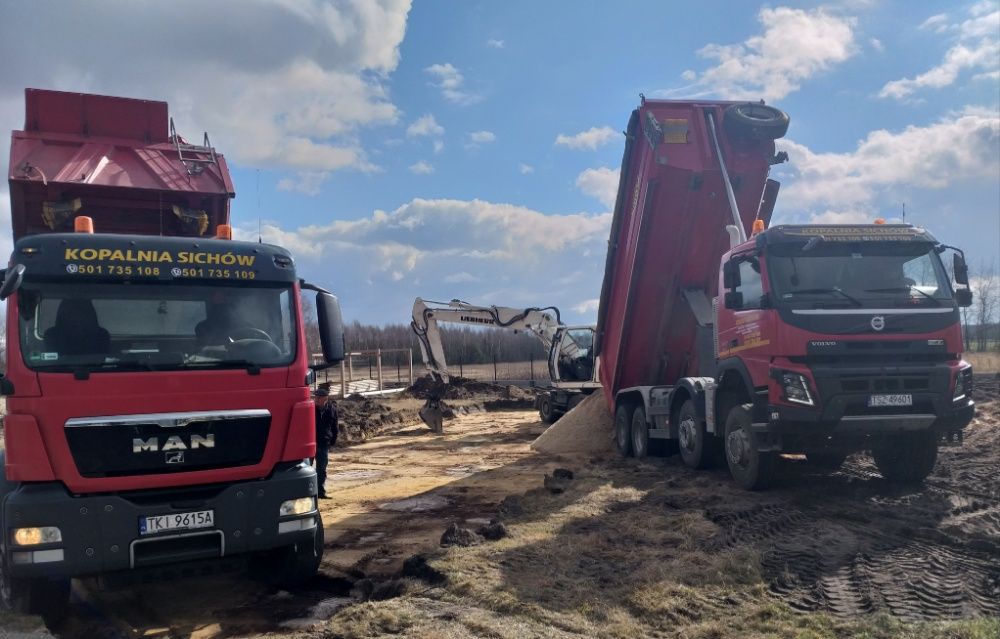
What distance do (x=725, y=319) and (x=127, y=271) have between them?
626 centimetres

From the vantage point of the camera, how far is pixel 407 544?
287 inches

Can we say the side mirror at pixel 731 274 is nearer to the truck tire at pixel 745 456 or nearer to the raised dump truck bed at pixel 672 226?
the truck tire at pixel 745 456

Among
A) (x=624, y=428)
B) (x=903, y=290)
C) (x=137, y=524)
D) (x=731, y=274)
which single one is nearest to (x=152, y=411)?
(x=137, y=524)

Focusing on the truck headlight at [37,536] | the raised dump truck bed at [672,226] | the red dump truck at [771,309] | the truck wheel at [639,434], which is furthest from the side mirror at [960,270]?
the truck headlight at [37,536]

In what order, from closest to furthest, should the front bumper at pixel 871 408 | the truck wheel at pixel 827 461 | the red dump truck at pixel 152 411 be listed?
the red dump truck at pixel 152 411 < the front bumper at pixel 871 408 < the truck wheel at pixel 827 461

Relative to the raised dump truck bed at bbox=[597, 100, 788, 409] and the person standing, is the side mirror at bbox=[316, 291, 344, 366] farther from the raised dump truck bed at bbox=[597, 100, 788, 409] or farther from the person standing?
the raised dump truck bed at bbox=[597, 100, 788, 409]

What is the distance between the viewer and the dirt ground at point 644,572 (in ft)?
15.6

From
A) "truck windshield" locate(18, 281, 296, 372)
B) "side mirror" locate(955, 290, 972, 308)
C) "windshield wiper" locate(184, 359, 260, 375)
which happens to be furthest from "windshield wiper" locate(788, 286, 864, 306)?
"windshield wiper" locate(184, 359, 260, 375)

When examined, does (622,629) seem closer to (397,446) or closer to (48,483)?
(48,483)

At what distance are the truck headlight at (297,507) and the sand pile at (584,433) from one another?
8.54 m

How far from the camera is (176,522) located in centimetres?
507

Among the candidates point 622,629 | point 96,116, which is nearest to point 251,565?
point 622,629

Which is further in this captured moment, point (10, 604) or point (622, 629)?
point (10, 604)

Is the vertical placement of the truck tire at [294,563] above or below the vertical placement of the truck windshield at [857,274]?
below
